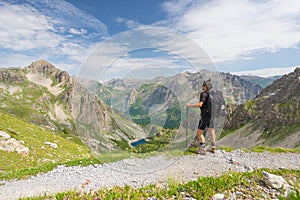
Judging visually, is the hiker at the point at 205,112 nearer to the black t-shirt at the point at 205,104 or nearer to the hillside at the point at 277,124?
the black t-shirt at the point at 205,104

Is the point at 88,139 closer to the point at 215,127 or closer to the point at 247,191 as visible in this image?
the point at 247,191

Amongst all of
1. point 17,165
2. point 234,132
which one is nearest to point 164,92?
point 17,165

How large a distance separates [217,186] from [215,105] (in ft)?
14.7

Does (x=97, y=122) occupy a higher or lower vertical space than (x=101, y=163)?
higher

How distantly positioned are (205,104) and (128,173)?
5.04 meters

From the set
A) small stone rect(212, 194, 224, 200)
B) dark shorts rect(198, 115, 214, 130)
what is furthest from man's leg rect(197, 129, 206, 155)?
small stone rect(212, 194, 224, 200)

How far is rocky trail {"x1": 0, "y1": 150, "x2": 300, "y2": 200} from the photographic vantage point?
10531 mm

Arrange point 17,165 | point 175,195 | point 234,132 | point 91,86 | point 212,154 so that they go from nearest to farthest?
1. point 175,195
2. point 91,86
3. point 212,154
4. point 17,165
5. point 234,132

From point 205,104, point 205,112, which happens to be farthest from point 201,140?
point 205,104

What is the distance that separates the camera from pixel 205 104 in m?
11.1

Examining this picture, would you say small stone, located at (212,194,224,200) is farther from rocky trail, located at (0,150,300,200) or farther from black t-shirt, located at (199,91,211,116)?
black t-shirt, located at (199,91,211,116)

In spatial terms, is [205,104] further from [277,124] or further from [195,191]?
[277,124]

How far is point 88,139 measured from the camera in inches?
354

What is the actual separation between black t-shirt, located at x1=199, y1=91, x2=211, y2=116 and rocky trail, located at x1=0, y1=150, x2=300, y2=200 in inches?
102
